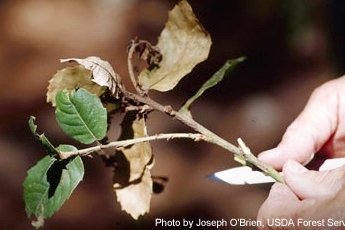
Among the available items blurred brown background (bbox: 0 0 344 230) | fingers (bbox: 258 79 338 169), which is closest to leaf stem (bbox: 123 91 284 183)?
fingers (bbox: 258 79 338 169)

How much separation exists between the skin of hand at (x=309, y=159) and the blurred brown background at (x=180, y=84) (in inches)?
13.5

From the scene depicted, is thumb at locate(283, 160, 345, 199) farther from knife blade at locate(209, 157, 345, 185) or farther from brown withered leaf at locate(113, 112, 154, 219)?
brown withered leaf at locate(113, 112, 154, 219)

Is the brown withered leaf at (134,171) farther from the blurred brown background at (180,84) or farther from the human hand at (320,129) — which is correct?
the blurred brown background at (180,84)

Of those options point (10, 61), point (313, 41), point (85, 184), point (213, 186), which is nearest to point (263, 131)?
point (213, 186)

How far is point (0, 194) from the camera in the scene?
1268 millimetres

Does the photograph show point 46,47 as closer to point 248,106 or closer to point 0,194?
point 0,194

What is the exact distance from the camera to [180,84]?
1.37 meters

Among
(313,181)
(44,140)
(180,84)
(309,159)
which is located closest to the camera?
(44,140)

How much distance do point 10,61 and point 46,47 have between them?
0.10 meters

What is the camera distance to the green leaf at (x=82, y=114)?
0.65 metres

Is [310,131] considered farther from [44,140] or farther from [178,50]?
[44,140]

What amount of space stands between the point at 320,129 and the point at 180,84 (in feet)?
1.63

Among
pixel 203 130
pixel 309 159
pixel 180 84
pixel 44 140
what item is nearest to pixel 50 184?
pixel 44 140

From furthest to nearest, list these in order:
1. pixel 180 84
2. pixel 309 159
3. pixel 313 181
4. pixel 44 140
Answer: pixel 180 84
pixel 309 159
pixel 313 181
pixel 44 140
